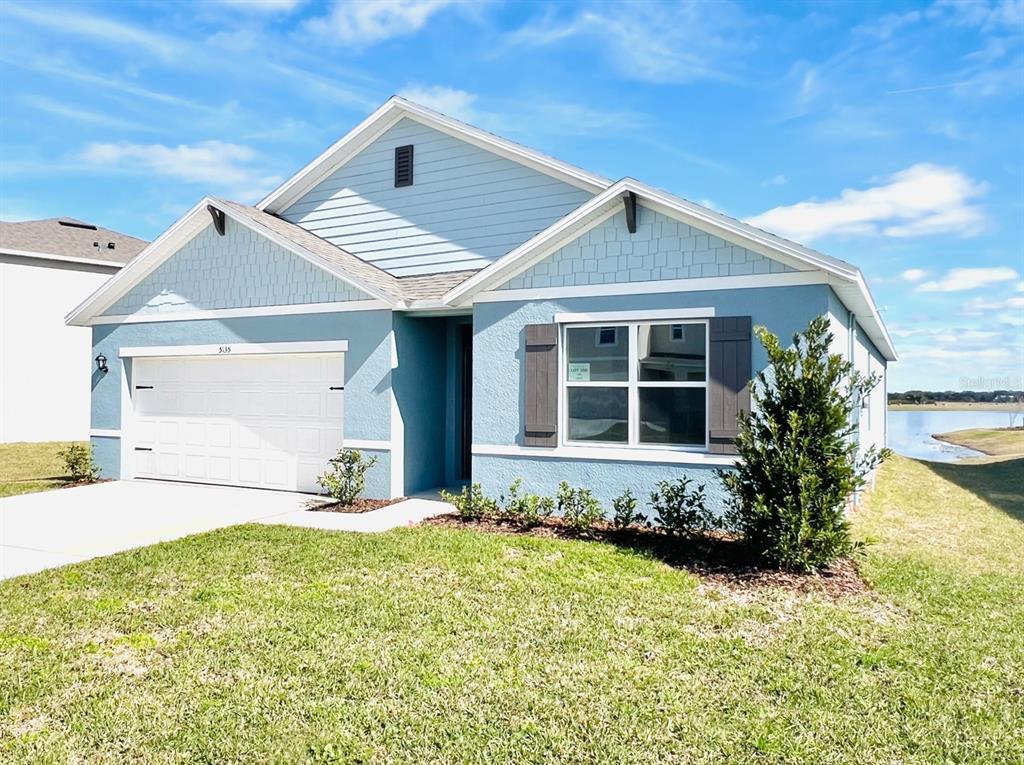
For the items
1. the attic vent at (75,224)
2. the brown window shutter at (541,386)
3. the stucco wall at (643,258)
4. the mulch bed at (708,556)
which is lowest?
the mulch bed at (708,556)

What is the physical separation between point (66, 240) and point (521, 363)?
2049cm

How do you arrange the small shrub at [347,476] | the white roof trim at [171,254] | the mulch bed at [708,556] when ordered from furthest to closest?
the white roof trim at [171,254] < the small shrub at [347,476] < the mulch bed at [708,556]

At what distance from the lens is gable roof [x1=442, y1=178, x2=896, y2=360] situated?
746 centimetres

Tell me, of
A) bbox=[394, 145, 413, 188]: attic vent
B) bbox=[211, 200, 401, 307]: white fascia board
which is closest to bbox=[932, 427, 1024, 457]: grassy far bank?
bbox=[394, 145, 413, 188]: attic vent

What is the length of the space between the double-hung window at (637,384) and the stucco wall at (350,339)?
294cm

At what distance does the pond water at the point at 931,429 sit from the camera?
25.4 meters

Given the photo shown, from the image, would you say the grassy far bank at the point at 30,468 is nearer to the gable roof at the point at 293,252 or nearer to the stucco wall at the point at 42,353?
the stucco wall at the point at 42,353

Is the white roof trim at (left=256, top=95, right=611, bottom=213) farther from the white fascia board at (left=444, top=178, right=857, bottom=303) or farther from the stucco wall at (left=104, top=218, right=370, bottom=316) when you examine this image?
the white fascia board at (left=444, top=178, right=857, bottom=303)

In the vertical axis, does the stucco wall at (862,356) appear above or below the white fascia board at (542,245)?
below

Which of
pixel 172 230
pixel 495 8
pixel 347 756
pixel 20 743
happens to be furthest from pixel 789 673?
pixel 172 230

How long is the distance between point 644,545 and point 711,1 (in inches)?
321

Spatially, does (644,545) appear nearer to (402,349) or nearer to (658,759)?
(658,759)

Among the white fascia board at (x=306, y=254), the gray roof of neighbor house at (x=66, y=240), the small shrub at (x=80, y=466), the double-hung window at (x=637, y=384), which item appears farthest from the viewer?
the gray roof of neighbor house at (x=66, y=240)

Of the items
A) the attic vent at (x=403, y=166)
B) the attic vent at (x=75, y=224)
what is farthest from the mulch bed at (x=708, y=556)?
the attic vent at (x=75, y=224)
